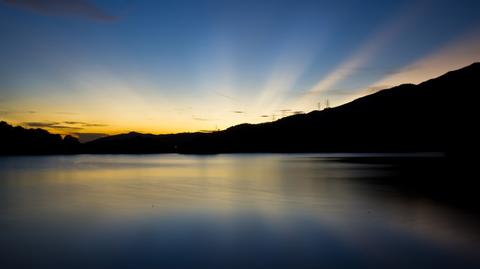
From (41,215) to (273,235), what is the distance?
1574 centimetres

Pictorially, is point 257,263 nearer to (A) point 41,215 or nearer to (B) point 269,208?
(B) point 269,208

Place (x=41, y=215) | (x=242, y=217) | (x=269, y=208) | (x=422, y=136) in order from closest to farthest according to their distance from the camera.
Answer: (x=242, y=217) → (x=41, y=215) → (x=269, y=208) → (x=422, y=136)

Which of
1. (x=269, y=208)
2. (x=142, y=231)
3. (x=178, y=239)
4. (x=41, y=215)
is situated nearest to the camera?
(x=178, y=239)

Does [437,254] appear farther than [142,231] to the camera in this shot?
No

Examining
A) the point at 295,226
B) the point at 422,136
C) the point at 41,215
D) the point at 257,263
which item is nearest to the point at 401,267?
the point at 257,263

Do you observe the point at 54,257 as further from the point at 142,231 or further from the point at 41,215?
the point at 41,215

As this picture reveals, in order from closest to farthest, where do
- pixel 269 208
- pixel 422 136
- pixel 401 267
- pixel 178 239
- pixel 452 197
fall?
pixel 401 267 → pixel 178 239 → pixel 269 208 → pixel 452 197 → pixel 422 136

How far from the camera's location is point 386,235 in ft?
Answer: 52.4

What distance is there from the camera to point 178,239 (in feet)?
52.0

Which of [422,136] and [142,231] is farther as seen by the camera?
[422,136]

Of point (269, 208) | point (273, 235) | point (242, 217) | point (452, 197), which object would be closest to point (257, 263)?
point (273, 235)

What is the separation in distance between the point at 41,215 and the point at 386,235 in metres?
20.6

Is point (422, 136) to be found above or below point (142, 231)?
above

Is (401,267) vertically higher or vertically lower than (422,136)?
lower
